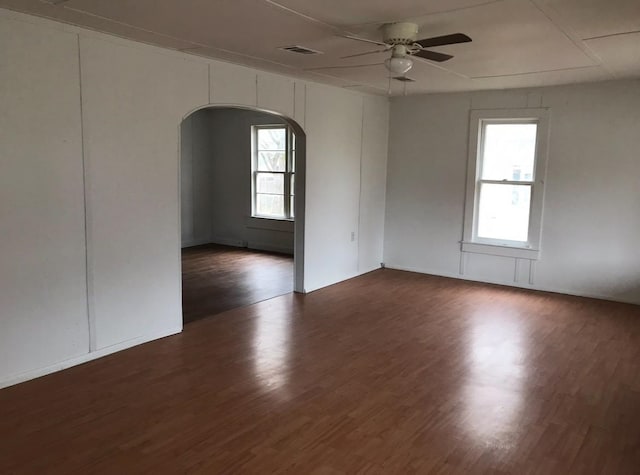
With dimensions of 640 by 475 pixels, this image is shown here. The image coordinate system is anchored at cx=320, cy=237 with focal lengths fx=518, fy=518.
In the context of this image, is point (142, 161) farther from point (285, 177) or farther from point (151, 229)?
point (285, 177)

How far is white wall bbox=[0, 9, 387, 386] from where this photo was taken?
3.45 metres

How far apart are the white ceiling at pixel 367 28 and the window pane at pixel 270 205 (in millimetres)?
3977

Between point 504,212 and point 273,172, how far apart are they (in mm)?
3930

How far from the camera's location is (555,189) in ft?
20.5

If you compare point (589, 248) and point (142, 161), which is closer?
point (142, 161)

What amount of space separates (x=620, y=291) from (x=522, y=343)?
2.20 metres

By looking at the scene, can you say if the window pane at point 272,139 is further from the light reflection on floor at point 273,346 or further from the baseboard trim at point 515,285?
the light reflection on floor at point 273,346

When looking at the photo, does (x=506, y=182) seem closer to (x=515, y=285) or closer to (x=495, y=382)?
(x=515, y=285)

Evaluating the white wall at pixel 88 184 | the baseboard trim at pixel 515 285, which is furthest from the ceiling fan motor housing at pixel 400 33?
the baseboard trim at pixel 515 285

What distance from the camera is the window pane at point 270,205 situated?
893cm

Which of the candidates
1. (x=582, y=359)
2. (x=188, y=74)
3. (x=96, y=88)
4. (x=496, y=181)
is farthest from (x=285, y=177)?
(x=582, y=359)

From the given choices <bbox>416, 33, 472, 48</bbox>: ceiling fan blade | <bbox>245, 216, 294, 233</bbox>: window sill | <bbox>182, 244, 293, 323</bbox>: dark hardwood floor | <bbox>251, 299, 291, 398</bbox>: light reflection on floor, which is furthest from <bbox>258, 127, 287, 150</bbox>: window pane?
<bbox>416, 33, 472, 48</bbox>: ceiling fan blade

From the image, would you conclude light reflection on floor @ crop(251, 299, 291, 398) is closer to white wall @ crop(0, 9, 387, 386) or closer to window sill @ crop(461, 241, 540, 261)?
white wall @ crop(0, 9, 387, 386)

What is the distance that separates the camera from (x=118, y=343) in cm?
418
